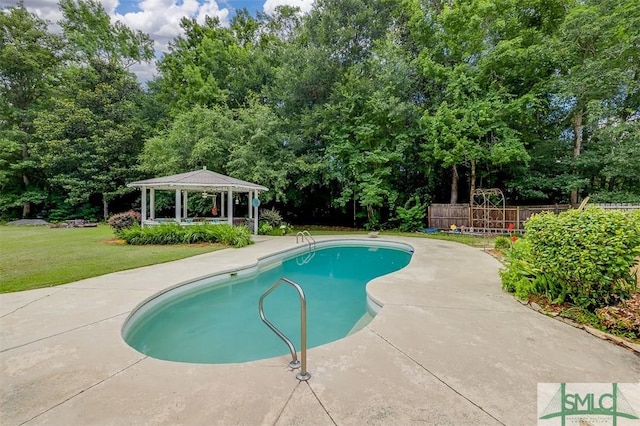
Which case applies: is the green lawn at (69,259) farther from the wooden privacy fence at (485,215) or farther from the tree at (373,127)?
the tree at (373,127)

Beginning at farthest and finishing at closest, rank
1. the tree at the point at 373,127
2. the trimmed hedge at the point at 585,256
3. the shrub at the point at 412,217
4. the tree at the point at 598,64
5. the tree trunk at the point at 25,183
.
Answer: the tree trunk at the point at 25,183, the shrub at the point at 412,217, the tree at the point at 373,127, the tree at the point at 598,64, the trimmed hedge at the point at 585,256

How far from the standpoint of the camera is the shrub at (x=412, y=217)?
1628cm

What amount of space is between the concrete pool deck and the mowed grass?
64.6 inches

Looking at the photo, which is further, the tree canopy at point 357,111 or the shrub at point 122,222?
the tree canopy at point 357,111

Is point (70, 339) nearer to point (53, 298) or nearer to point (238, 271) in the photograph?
point (53, 298)

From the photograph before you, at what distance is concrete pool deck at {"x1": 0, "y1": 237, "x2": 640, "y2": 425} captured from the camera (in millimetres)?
2172

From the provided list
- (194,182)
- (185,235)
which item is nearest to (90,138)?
(194,182)

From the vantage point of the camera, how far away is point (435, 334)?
3512mm

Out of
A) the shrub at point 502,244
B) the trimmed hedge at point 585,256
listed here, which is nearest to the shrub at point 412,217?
the shrub at point 502,244

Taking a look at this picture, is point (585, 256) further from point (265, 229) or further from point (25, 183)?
point (25, 183)

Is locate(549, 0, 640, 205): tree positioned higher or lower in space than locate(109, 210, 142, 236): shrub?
higher

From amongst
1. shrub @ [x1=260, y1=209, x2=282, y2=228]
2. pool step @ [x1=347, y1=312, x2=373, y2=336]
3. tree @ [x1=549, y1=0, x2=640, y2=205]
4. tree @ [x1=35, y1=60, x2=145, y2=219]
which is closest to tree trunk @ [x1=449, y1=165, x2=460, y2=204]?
tree @ [x1=549, y1=0, x2=640, y2=205]

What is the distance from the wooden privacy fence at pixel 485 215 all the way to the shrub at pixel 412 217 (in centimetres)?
59

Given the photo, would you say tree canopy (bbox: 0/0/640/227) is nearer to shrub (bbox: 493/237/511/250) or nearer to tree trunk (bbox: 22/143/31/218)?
tree trunk (bbox: 22/143/31/218)
